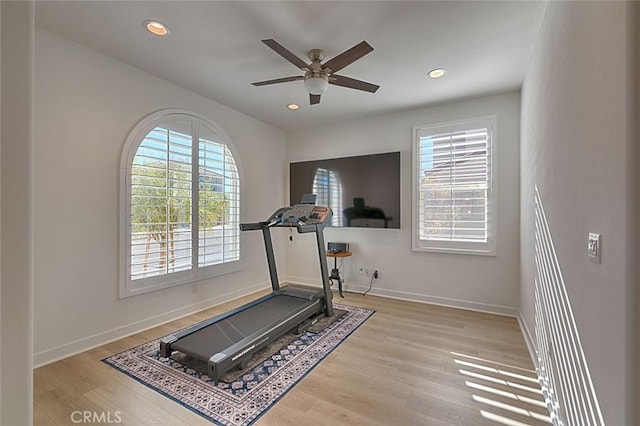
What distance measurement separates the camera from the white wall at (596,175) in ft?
2.95

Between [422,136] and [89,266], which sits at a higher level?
[422,136]

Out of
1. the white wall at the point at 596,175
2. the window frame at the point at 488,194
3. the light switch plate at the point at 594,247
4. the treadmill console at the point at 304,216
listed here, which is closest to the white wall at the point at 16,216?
the white wall at the point at 596,175

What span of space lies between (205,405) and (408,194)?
3.40m

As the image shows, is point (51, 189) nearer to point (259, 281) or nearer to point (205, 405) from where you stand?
point (205, 405)

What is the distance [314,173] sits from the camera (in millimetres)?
4852

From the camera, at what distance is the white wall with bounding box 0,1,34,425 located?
78 centimetres

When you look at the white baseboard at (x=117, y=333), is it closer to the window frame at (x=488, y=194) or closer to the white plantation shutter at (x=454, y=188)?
the window frame at (x=488, y=194)

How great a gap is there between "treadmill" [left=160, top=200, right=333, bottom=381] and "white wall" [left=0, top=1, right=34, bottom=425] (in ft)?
4.85

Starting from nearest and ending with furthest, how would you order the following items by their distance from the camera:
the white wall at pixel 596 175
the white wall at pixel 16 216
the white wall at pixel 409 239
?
1. the white wall at pixel 16 216
2. the white wall at pixel 596 175
3. the white wall at pixel 409 239

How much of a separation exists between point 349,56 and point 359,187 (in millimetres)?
2305

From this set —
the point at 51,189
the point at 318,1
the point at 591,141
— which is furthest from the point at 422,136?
the point at 51,189

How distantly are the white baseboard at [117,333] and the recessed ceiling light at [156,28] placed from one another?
2760 mm

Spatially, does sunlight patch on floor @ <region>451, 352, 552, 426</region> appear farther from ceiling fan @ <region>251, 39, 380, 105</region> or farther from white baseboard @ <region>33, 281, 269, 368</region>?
white baseboard @ <region>33, 281, 269, 368</region>

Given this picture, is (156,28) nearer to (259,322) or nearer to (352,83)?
(352,83)
